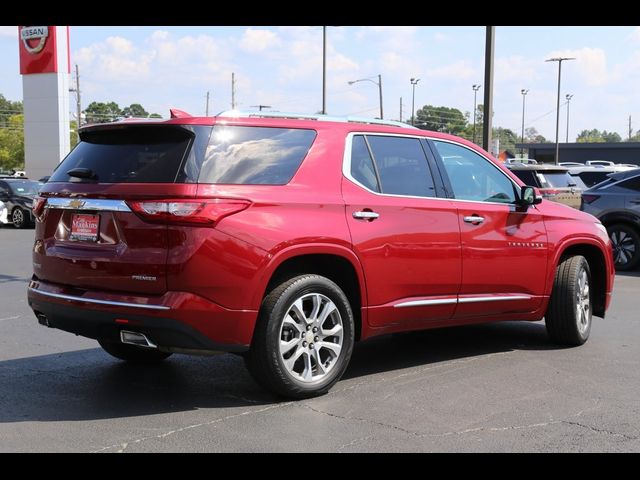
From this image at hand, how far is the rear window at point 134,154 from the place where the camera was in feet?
14.9

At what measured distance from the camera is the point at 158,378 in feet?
18.0

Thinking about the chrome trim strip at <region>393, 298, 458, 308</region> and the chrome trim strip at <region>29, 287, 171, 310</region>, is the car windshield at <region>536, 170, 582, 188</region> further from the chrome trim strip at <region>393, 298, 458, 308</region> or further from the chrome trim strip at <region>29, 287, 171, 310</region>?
the chrome trim strip at <region>29, 287, 171, 310</region>

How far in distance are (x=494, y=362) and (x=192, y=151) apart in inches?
121

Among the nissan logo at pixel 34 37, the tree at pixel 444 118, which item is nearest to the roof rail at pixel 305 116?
the nissan logo at pixel 34 37

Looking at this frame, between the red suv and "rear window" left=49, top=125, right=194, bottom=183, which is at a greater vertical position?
"rear window" left=49, top=125, right=194, bottom=183

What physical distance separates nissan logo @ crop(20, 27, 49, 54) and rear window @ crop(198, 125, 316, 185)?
38379 mm

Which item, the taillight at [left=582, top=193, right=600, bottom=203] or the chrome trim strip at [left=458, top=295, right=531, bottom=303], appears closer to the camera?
the chrome trim strip at [left=458, top=295, right=531, bottom=303]

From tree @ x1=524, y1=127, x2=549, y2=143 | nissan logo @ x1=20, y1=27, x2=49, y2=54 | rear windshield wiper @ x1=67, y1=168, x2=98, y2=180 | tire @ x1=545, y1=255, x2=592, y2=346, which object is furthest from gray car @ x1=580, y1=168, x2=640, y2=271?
tree @ x1=524, y1=127, x2=549, y2=143

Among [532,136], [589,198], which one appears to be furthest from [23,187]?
[532,136]

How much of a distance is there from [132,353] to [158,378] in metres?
0.50

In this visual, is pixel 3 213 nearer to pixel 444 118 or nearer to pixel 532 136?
pixel 444 118

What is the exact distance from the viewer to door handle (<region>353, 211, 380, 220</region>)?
5059mm

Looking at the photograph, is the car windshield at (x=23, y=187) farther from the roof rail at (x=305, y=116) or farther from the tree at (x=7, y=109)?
the tree at (x=7, y=109)
